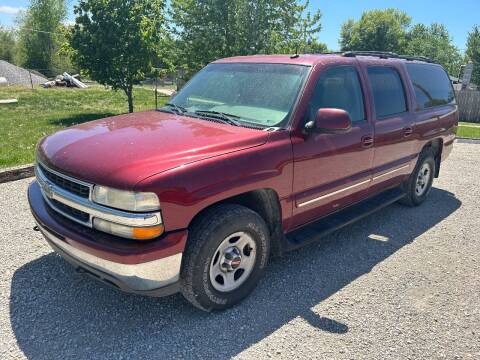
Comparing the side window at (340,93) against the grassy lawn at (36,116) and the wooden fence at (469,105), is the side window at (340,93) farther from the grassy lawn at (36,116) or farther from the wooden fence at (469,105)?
the wooden fence at (469,105)

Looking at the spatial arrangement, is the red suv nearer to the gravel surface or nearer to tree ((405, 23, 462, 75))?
the gravel surface

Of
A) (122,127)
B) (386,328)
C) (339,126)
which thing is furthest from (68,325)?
(339,126)

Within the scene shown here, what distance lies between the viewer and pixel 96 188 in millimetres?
2518

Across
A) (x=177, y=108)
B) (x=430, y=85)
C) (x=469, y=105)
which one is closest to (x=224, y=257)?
(x=177, y=108)

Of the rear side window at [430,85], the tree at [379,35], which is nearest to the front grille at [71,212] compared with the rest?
the rear side window at [430,85]

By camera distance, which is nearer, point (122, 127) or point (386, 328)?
point (386, 328)

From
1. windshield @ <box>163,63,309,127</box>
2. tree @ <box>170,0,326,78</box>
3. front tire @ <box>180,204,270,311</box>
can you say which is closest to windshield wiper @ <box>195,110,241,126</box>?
windshield @ <box>163,63,309,127</box>

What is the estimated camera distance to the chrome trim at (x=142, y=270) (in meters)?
2.46

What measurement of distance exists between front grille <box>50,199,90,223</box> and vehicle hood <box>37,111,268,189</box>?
0.84 feet

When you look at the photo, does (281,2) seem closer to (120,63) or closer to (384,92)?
(120,63)

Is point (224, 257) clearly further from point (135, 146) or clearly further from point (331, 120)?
point (331, 120)

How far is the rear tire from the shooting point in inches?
209

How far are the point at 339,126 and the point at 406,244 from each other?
6.45 feet

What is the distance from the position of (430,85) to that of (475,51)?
4872 centimetres
